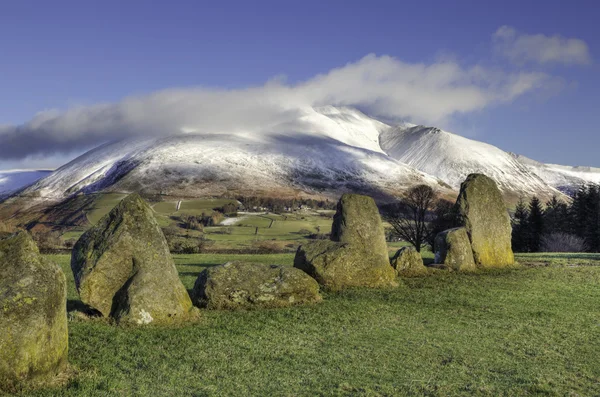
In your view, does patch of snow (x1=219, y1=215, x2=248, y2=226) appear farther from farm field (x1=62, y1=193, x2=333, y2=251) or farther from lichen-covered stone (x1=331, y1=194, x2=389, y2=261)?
lichen-covered stone (x1=331, y1=194, x2=389, y2=261)

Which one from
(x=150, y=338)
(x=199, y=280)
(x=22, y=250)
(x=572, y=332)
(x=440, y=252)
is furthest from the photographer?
(x=440, y=252)

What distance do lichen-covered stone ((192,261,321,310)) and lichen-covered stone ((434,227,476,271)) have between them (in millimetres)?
11276

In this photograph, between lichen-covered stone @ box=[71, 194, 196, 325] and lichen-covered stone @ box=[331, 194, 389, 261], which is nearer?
lichen-covered stone @ box=[71, 194, 196, 325]

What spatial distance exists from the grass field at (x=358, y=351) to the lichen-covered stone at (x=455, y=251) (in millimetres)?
7370

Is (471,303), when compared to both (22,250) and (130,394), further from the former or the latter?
(22,250)

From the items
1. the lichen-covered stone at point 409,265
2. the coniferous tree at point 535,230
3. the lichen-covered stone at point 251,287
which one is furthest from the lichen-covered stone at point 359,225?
the coniferous tree at point 535,230

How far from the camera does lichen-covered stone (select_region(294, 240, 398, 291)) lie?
21.4m

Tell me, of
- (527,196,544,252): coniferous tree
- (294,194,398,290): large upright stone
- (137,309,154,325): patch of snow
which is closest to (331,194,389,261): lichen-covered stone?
(294,194,398,290): large upright stone

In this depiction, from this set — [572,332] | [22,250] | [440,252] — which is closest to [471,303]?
[572,332]

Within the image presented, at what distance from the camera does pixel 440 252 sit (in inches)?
1111

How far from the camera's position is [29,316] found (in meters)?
9.44

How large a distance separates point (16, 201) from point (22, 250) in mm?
201789

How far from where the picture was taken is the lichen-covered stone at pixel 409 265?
84.2 ft

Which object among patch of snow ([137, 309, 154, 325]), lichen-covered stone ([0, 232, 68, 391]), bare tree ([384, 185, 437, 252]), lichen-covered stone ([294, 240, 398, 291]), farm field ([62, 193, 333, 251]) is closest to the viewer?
lichen-covered stone ([0, 232, 68, 391])
